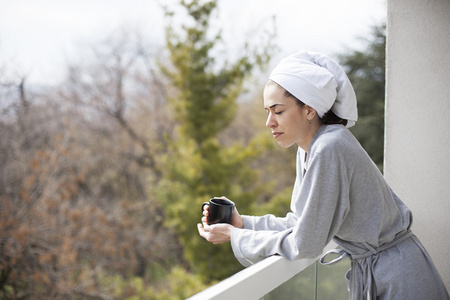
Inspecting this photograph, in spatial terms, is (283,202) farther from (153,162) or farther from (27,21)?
(27,21)

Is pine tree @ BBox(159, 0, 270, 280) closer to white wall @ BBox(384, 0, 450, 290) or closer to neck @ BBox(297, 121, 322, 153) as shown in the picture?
white wall @ BBox(384, 0, 450, 290)

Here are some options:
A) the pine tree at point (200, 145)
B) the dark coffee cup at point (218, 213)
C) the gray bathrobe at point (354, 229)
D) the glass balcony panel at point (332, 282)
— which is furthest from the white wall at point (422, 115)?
the pine tree at point (200, 145)

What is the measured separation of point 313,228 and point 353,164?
21cm

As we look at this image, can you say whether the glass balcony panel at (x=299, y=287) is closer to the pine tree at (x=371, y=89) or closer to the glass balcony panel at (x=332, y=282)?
the glass balcony panel at (x=332, y=282)

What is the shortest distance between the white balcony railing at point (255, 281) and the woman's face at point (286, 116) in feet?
1.23

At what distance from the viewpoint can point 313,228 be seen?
1153mm

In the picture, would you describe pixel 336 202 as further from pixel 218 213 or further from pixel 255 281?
pixel 218 213

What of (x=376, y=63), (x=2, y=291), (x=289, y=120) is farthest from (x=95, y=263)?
(x=289, y=120)

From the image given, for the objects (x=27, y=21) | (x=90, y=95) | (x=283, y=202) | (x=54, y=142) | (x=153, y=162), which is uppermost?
(x=27, y=21)

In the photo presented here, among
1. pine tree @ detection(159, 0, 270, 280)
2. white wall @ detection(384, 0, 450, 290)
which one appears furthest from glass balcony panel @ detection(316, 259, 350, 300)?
pine tree @ detection(159, 0, 270, 280)

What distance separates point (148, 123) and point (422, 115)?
9149mm

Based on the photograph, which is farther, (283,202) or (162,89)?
(162,89)

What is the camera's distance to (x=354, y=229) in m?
1.24

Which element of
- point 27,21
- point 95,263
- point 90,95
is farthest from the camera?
point 90,95
